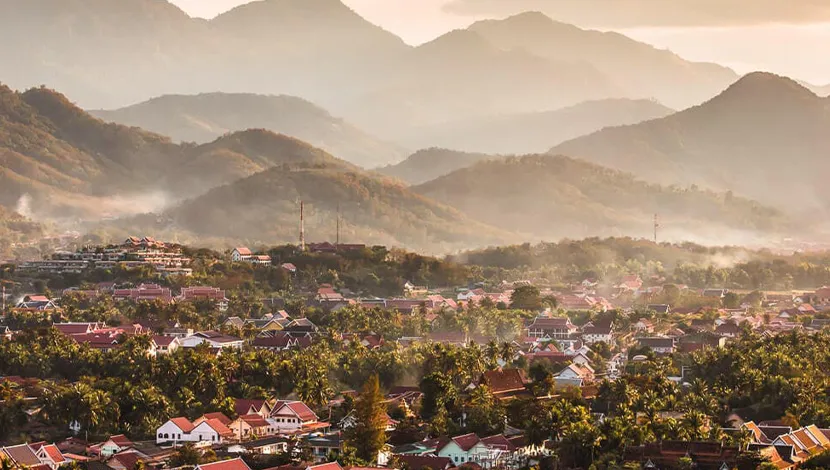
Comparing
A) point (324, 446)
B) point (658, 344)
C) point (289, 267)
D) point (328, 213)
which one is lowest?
point (324, 446)

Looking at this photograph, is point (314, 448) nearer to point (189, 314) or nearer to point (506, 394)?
point (506, 394)

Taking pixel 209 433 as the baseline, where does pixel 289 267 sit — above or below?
above

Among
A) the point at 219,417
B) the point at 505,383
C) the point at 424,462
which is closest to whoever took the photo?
the point at 424,462

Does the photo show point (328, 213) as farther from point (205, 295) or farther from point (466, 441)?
point (466, 441)

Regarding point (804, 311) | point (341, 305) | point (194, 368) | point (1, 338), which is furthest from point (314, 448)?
point (804, 311)

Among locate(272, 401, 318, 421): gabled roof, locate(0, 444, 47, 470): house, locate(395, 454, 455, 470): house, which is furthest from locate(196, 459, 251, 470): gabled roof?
locate(272, 401, 318, 421): gabled roof

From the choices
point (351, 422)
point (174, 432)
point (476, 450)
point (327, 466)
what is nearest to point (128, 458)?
point (174, 432)

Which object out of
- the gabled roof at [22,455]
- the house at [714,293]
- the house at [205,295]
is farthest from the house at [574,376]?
the house at [714,293]
